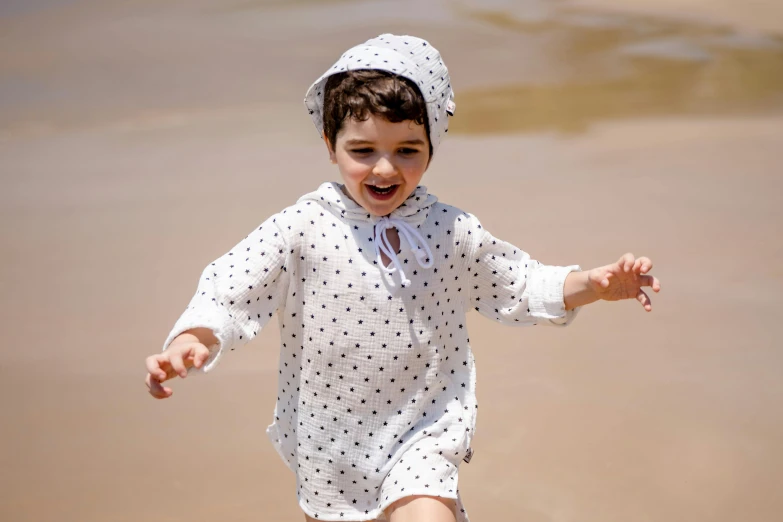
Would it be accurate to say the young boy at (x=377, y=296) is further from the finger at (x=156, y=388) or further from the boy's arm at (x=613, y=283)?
the finger at (x=156, y=388)

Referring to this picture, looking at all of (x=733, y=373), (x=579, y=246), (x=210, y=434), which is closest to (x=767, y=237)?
(x=579, y=246)

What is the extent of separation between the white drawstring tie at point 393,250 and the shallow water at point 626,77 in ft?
14.1

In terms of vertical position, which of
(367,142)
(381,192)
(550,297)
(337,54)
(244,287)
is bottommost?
(337,54)

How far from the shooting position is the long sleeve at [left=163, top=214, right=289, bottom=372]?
2.07 meters

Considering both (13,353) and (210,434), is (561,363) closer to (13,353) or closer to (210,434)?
(210,434)

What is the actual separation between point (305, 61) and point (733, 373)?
15.6 feet

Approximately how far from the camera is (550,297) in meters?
2.31

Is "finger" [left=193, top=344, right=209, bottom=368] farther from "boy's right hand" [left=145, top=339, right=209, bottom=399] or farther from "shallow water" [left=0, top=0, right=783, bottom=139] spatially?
"shallow water" [left=0, top=0, right=783, bottom=139]

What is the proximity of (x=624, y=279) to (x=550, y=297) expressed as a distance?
17 centimetres

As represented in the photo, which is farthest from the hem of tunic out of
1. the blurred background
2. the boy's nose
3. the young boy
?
the blurred background

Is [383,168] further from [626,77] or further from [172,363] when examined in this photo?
[626,77]

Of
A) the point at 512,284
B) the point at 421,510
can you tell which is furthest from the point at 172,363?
the point at 512,284

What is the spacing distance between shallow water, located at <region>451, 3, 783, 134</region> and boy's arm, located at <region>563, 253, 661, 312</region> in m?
4.17

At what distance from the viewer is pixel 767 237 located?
4801 millimetres
